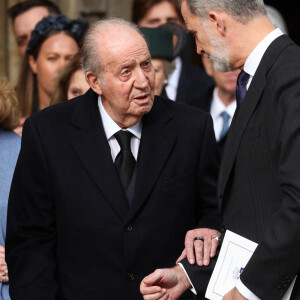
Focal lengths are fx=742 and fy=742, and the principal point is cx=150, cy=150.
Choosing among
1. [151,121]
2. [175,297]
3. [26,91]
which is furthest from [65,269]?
[26,91]

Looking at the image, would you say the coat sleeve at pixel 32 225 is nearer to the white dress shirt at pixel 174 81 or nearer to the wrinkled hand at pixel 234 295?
the wrinkled hand at pixel 234 295

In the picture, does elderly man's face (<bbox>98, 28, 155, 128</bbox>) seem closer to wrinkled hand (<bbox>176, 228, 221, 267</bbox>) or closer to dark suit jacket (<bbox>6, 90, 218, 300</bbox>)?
dark suit jacket (<bbox>6, 90, 218, 300</bbox>)

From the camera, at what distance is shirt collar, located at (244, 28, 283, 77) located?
2.64 meters

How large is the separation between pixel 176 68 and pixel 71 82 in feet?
4.17

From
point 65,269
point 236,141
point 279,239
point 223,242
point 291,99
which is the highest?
point 291,99

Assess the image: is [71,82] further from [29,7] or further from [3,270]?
[29,7]

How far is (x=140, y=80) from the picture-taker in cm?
306

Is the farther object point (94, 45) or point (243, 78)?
point (94, 45)

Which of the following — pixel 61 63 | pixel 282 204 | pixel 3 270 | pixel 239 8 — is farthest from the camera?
pixel 61 63

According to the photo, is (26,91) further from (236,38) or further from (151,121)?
(236,38)

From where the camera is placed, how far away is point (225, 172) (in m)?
2.71

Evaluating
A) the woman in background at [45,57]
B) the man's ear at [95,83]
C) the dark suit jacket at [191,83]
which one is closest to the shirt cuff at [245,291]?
the man's ear at [95,83]

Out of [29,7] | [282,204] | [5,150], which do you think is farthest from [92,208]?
[29,7]

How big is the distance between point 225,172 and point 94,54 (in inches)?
33.1
